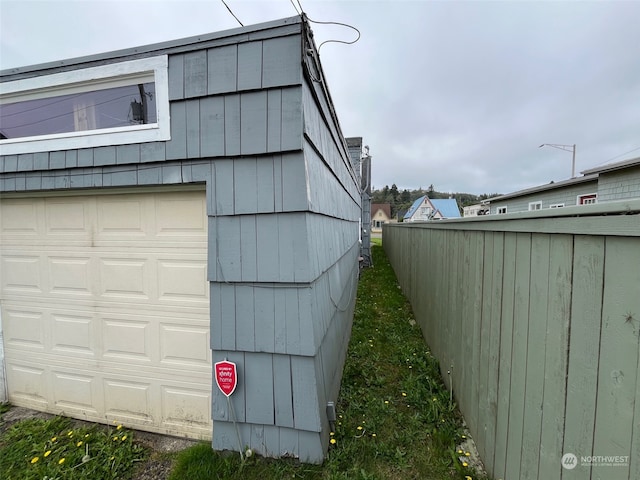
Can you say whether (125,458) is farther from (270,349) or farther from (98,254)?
(98,254)

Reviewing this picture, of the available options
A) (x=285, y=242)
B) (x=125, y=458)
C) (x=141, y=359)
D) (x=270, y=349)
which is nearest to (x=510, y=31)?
A: (x=285, y=242)

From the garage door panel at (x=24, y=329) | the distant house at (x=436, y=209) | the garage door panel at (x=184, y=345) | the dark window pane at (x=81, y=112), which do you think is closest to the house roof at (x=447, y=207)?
the distant house at (x=436, y=209)

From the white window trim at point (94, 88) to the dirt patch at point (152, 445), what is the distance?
2182 millimetres

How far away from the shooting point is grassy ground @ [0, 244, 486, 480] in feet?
5.78

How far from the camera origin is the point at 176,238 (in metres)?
2.15

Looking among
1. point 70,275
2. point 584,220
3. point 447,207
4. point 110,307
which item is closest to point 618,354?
point 584,220

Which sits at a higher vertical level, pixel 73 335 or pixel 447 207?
pixel 447 207

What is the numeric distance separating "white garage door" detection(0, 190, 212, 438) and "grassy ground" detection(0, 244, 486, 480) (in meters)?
0.30

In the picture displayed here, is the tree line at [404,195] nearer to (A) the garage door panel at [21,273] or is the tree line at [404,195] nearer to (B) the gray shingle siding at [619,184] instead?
(B) the gray shingle siding at [619,184]

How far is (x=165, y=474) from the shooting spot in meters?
1.88

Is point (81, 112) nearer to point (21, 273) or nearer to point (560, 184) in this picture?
point (21, 273)

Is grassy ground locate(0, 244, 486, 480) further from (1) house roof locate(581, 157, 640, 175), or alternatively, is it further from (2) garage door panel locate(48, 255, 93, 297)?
(1) house roof locate(581, 157, 640, 175)

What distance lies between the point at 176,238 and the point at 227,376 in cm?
105

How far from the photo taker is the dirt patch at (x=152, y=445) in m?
1.90
